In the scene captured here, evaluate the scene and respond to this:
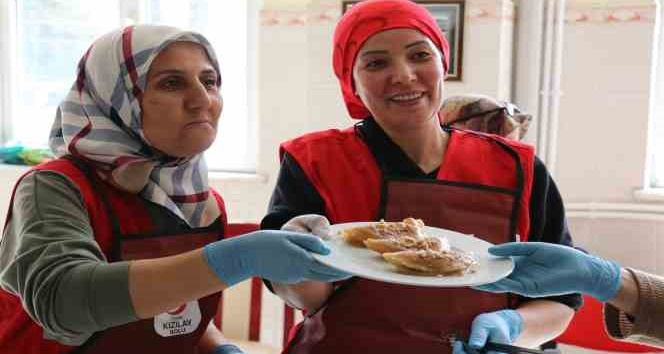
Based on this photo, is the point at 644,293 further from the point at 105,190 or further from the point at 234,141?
the point at 234,141

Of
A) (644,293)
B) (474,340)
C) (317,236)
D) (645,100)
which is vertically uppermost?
(645,100)

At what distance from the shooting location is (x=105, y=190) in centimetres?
146

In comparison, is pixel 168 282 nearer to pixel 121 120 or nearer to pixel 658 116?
pixel 121 120

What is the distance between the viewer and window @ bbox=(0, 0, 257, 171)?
397 centimetres

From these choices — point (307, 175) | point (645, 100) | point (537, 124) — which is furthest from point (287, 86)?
point (307, 175)

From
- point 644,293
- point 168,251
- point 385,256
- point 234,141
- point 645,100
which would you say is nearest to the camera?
point 385,256

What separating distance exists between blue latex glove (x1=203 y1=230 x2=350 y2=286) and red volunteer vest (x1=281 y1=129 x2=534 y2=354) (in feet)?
0.97

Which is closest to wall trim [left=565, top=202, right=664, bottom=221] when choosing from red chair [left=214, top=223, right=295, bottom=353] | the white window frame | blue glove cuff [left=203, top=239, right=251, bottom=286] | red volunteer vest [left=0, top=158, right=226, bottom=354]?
the white window frame

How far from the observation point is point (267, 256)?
125 cm

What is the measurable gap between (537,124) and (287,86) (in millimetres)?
1317

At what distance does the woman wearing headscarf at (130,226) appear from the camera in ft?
3.91

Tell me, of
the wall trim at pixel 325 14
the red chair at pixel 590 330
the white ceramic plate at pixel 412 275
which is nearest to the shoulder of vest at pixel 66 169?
the white ceramic plate at pixel 412 275

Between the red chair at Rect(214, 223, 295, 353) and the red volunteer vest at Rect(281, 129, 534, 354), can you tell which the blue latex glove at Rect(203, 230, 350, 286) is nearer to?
the red volunteer vest at Rect(281, 129, 534, 354)

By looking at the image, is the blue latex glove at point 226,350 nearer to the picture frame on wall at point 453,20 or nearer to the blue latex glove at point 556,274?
the blue latex glove at point 556,274
